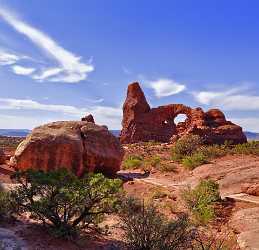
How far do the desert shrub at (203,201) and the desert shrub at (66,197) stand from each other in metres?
3.59

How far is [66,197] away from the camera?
867 centimetres

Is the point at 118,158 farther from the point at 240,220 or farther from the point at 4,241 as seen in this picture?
the point at 4,241

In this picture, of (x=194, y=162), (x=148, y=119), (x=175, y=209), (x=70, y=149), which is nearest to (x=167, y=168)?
(x=194, y=162)

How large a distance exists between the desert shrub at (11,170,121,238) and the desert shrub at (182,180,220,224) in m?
3.59

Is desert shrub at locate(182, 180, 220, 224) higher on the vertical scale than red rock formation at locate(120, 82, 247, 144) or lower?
lower

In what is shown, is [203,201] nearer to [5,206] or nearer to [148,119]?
[5,206]

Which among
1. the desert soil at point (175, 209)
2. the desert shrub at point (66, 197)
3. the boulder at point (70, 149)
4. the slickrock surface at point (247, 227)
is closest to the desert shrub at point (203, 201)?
the desert soil at point (175, 209)

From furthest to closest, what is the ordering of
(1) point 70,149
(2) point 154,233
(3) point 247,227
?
(1) point 70,149, (3) point 247,227, (2) point 154,233

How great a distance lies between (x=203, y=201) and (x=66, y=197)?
18.0 feet

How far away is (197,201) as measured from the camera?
12859 mm

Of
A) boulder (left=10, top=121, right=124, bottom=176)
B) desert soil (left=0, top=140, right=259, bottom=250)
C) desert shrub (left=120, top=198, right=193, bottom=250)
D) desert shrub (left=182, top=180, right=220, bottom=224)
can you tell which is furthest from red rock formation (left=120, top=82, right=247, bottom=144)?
desert shrub (left=120, top=198, right=193, bottom=250)

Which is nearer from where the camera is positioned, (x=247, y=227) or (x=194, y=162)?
(x=247, y=227)

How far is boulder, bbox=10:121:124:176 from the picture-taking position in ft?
55.8

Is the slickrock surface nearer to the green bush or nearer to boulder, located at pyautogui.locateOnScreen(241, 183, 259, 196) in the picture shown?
boulder, located at pyautogui.locateOnScreen(241, 183, 259, 196)
